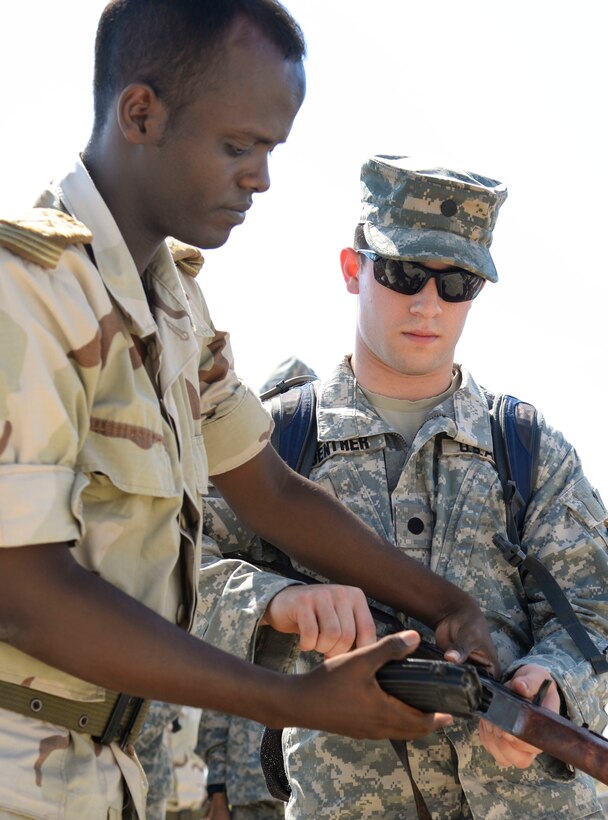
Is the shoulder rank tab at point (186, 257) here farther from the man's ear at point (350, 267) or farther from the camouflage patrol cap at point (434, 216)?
the man's ear at point (350, 267)

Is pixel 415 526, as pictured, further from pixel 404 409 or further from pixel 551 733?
pixel 551 733

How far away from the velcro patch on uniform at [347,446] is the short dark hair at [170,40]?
1.67 meters

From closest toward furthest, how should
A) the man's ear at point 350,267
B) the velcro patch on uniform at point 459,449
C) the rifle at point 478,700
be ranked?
the rifle at point 478,700
the velcro patch on uniform at point 459,449
the man's ear at point 350,267

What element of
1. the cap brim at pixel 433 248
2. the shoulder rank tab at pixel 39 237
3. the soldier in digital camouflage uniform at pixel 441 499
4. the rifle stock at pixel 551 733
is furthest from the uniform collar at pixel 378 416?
the shoulder rank tab at pixel 39 237

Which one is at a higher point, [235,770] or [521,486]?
[521,486]

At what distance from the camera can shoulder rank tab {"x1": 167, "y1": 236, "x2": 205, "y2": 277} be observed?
3.65 metres

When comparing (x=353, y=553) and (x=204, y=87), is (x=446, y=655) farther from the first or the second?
(x=204, y=87)

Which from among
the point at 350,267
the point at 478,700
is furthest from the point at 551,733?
the point at 350,267

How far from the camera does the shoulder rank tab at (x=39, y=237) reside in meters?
2.71

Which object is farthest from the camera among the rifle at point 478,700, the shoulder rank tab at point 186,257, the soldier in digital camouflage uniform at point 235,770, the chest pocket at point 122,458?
the soldier in digital camouflage uniform at point 235,770

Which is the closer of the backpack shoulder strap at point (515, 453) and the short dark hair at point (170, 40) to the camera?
the short dark hair at point (170, 40)

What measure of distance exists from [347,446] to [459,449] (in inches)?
15.8

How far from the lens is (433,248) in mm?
4570

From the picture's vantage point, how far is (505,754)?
3748mm
